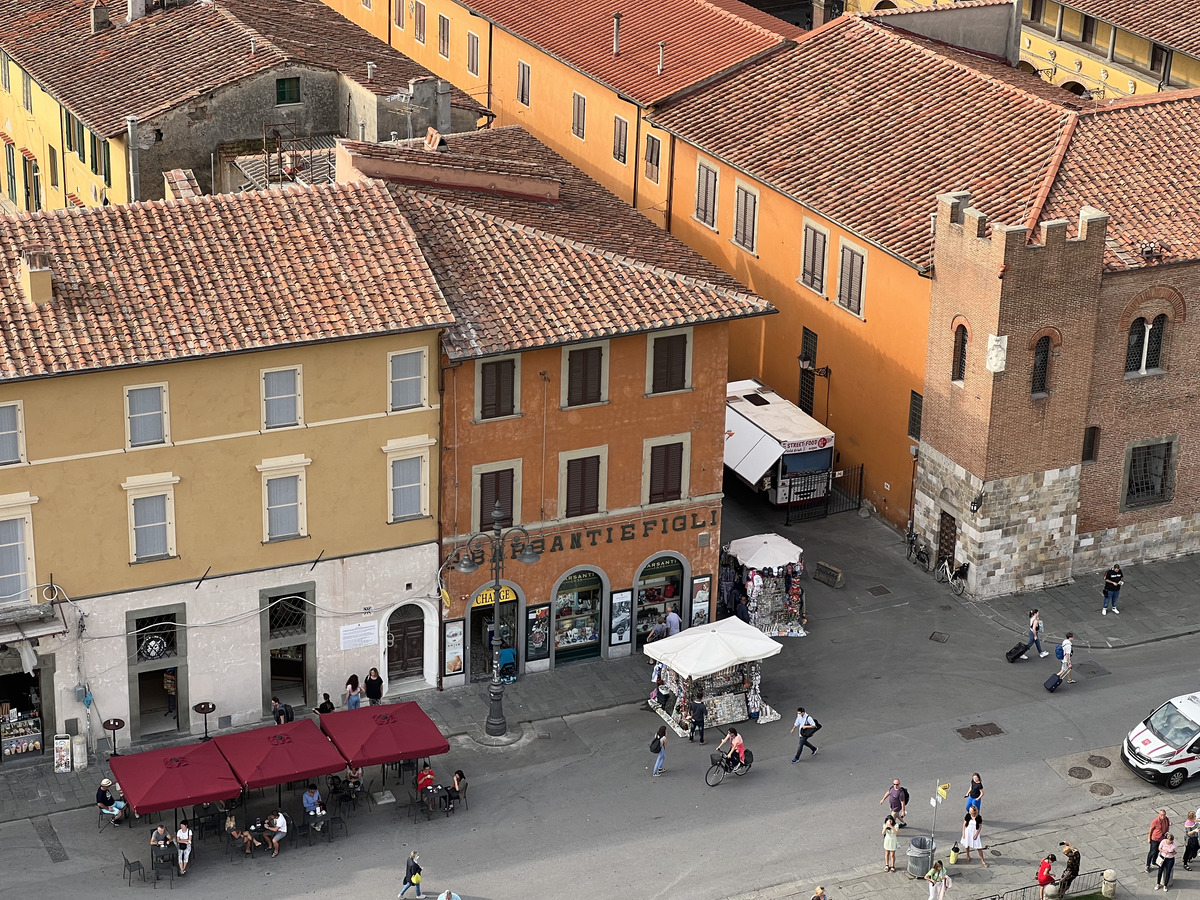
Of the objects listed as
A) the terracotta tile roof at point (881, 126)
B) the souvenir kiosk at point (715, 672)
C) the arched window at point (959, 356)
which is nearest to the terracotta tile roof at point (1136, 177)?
the terracotta tile roof at point (881, 126)

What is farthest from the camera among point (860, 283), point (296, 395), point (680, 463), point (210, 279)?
point (860, 283)

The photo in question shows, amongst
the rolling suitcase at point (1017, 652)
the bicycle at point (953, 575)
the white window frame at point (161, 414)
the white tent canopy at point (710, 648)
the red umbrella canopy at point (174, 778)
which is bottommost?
the rolling suitcase at point (1017, 652)

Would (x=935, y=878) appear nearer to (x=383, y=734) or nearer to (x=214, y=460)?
(x=383, y=734)

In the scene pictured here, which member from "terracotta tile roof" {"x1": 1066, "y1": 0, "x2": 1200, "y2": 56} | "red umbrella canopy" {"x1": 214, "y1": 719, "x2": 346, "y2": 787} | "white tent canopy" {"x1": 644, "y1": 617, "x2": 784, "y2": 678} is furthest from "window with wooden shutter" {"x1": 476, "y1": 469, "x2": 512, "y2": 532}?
"terracotta tile roof" {"x1": 1066, "y1": 0, "x2": 1200, "y2": 56}

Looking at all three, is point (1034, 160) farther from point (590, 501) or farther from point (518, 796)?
point (518, 796)

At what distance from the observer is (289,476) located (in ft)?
172

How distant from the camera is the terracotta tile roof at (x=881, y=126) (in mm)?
62031

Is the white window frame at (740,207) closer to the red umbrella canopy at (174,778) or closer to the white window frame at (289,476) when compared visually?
the white window frame at (289,476)

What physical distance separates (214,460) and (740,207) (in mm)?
23603

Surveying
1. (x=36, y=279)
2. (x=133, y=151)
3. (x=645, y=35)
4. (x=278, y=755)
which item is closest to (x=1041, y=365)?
(x=278, y=755)

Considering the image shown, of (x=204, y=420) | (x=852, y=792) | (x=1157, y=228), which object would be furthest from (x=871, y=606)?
(x=204, y=420)

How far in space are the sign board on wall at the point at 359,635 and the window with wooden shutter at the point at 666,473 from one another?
26.8ft

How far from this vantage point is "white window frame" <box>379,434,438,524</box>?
53.2m

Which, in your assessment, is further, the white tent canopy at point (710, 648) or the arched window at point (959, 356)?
the arched window at point (959, 356)
